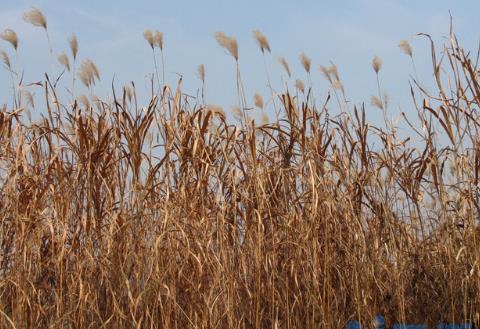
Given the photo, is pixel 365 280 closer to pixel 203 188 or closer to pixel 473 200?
pixel 473 200

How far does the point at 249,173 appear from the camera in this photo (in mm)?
3176

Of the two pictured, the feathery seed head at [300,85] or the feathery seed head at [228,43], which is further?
the feathery seed head at [300,85]

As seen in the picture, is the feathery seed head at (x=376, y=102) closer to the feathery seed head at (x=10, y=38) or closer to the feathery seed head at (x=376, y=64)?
the feathery seed head at (x=376, y=64)

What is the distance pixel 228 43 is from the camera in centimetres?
315

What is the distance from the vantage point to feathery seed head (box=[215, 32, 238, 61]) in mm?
3154

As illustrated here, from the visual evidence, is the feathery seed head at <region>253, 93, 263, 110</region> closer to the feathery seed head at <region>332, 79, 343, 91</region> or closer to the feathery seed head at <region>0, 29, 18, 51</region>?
the feathery seed head at <region>332, 79, 343, 91</region>

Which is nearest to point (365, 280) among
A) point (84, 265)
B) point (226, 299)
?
point (226, 299)

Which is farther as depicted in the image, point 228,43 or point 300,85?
point 300,85

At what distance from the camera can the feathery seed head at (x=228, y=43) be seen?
3154 millimetres

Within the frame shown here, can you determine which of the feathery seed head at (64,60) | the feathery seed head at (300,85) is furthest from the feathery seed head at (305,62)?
the feathery seed head at (64,60)

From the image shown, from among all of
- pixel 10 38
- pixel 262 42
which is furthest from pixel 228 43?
pixel 10 38

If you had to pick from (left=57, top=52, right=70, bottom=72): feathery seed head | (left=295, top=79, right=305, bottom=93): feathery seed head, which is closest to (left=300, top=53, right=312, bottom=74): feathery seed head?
(left=295, top=79, right=305, bottom=93): feathery seed head

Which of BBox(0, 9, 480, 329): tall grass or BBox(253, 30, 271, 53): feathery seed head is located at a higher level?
BBox(253, 30, 271, 53): feathery seed head

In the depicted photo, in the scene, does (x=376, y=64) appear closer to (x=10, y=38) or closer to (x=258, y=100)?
(x=258, y=100)
